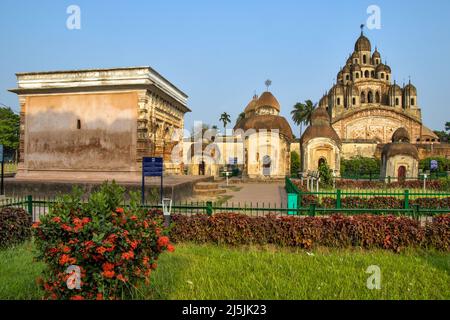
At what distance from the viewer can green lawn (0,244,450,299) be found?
4.40m

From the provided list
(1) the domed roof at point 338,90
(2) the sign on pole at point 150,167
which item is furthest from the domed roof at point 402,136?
(1) the domed roof at point 338,90

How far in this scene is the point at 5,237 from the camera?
269 inches

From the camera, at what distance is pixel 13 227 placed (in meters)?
7.07

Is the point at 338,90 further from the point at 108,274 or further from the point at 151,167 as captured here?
the point at 108,274

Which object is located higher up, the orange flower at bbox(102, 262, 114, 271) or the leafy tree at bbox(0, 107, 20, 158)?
the leafy tree at bbox(0, 107, 20, 158)

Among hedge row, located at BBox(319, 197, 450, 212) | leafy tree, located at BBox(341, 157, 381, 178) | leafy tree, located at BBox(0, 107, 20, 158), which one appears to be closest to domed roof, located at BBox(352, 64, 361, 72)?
leafy tree, located at BBox(341, 157, 381, 178)

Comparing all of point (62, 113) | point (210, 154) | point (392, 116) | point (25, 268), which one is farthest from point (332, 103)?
point (25, 268)

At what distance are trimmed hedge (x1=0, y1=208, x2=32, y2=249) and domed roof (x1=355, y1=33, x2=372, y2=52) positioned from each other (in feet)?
209

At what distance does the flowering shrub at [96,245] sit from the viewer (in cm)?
359

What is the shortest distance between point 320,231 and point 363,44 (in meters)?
61.8

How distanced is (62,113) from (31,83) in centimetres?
222

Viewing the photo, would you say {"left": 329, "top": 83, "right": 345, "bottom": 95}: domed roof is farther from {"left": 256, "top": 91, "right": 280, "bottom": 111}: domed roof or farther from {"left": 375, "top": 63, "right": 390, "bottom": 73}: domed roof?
{"left": 256, "top": 91, "right": 280, "bottom": 111}: domed roof
